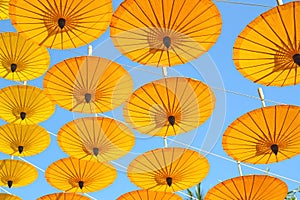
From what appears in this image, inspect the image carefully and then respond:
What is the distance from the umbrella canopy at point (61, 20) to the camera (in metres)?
7.51

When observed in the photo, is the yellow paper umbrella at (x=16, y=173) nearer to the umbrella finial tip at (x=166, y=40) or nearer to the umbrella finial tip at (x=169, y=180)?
the umbrella finial tip at (x=169, y=180)

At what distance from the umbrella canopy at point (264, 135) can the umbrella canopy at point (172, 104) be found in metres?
0.89

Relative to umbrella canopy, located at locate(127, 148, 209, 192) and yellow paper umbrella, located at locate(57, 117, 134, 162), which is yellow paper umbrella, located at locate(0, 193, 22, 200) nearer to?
yellow paper umbrella, located at locate(57, 117, 134, 162)

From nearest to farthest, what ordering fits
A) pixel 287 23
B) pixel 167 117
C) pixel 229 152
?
pixel 287 23 < pixel 167 117 < pixel 229 152

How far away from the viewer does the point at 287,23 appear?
23.5 feet

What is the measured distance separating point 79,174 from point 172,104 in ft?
13.2

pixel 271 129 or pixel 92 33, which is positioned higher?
pixel 92 33

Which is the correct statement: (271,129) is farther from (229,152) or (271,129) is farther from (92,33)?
(92,33)

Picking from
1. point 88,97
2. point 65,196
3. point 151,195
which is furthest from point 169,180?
point 88,97

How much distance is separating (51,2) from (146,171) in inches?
201

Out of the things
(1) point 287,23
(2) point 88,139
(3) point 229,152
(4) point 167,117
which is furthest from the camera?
(2) point 88,139

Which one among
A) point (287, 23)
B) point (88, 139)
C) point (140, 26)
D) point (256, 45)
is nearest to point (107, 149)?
point (88, 139)

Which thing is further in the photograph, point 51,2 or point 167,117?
point 167,117

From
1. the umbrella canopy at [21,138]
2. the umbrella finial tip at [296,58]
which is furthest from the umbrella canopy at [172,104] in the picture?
the umbrella canopy at [21,138]
